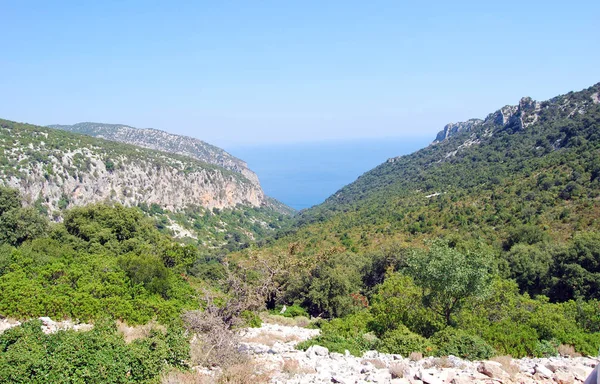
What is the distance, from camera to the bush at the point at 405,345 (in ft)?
35.0

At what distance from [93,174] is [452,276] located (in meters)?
81.2

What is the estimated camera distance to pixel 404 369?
26.3 feet

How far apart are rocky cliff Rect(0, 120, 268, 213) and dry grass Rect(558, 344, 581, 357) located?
68.6 metres

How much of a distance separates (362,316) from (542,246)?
19.2 m

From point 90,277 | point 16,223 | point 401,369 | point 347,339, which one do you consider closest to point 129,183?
point 16,223

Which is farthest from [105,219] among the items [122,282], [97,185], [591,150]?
[97,185]

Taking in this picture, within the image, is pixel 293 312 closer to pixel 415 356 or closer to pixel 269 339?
pixel 269 339

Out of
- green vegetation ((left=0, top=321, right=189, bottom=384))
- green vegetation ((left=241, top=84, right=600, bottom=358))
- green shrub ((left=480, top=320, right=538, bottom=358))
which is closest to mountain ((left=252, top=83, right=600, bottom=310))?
green vegetation ((left=241, top=84, right=600, bottom=358))

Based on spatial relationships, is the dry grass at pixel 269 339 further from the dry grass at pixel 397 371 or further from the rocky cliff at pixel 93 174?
the rocky cliff at pixel 93 174

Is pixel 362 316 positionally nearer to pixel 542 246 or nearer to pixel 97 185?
pixel 542 246

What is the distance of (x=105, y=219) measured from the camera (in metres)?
24.7

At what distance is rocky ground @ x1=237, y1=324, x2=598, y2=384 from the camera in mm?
7602

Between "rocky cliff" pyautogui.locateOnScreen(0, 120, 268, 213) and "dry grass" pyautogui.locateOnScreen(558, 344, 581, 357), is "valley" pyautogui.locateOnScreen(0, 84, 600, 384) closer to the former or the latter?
"dry grass" pyautogui.locateOnScreen(558, 344, 581, 357)

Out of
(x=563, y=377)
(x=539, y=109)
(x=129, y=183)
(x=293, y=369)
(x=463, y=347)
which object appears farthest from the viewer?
(x=129, y=183)
